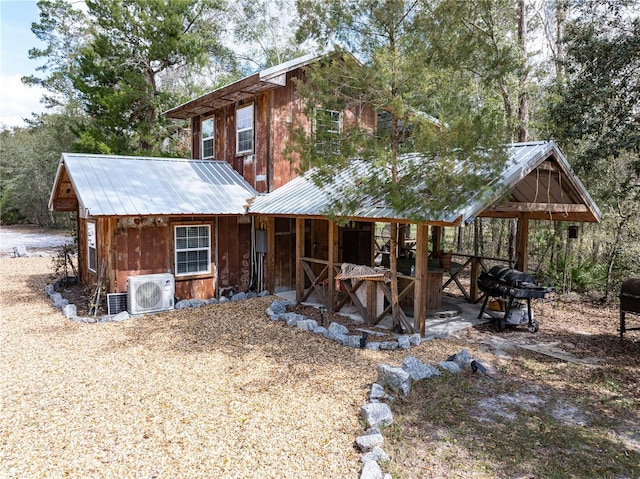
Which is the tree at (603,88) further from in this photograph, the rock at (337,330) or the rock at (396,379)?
the rock at (396,379)

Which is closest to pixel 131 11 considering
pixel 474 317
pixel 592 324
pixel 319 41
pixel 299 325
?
pixel 319 41

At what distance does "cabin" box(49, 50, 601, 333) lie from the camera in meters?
8.46

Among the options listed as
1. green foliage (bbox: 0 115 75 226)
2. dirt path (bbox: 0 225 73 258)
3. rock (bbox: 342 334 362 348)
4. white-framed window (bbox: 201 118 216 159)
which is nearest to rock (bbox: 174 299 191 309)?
rock (bbox: 342 334 362 348)

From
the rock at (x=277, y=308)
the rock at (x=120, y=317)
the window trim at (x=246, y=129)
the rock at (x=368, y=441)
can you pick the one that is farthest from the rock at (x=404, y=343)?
the window trim at (x=246, y=129)

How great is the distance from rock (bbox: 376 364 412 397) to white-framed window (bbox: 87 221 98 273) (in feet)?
25.9

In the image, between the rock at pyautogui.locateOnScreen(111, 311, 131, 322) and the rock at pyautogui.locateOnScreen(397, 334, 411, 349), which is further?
the rock at pyautogui.locateOnScreen(111, 311, 131, 322)

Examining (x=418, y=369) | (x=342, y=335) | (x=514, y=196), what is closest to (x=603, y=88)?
(x=514, y=196)

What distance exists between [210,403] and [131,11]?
19.8 m

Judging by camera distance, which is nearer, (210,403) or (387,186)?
(210,403)

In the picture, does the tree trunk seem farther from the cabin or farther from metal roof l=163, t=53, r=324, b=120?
metal roof l=163, t=53, r=324, b=120

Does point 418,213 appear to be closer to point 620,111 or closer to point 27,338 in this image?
point 620,111

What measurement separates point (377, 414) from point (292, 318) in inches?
162

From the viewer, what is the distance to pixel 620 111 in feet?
27.3


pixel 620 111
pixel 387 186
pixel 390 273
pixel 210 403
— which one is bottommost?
pixel 210 403
